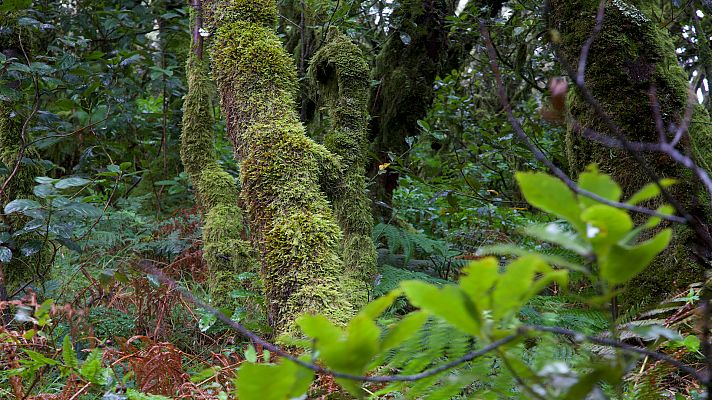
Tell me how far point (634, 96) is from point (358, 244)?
5.64 ft

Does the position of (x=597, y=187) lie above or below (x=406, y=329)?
above

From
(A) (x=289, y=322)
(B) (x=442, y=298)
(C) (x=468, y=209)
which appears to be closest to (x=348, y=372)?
(B) (x=442, y=298)

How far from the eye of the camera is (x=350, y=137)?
3.44m

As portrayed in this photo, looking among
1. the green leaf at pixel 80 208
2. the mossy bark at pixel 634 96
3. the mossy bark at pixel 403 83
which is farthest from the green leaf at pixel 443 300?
the mossy bark at pixel 403 83

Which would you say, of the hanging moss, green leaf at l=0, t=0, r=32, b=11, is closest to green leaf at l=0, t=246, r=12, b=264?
the hanging moss

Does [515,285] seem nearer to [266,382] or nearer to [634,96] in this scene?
[266,382]

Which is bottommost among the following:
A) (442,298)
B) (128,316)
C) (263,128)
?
(128,316)

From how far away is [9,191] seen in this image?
346cm

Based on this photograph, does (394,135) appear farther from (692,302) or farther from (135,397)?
(135,397)

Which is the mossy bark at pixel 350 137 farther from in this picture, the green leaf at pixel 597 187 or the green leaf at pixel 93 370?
the green leaf at pixel 597 187

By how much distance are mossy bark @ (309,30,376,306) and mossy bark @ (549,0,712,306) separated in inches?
50.2

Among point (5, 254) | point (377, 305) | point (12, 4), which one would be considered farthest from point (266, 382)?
point (12, 4)

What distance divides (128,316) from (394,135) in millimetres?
3208

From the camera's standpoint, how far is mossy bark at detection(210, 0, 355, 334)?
2158 mm
